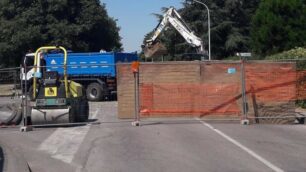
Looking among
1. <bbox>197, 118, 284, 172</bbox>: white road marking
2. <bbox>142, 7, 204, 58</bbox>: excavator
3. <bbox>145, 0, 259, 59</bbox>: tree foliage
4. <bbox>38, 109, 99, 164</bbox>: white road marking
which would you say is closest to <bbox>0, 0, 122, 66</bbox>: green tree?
<bbox>145, 0, 259, 59</bbox>: tree foliage

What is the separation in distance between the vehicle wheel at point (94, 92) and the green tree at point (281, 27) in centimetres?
1621

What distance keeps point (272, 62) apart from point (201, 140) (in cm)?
520

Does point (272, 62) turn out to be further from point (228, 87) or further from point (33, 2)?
point (33, 2)

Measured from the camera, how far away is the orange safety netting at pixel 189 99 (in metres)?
19.7

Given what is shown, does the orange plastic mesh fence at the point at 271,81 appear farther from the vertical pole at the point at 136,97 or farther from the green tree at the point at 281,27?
the green tree at the point at 281,27

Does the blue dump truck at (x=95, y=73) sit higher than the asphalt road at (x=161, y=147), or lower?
higher

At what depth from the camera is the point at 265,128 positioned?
17844mm

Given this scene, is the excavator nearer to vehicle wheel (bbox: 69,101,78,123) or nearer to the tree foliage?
vehicle wheel (bbox: 69,101,78,123)

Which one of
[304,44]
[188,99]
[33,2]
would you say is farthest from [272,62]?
[33,2]

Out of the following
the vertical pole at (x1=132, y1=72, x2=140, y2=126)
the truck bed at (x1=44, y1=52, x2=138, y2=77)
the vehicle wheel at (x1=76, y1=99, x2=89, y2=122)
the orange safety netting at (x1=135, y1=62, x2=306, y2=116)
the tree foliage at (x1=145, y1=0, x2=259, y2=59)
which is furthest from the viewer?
the tree foliage at (x1=145, y1=0, x2=259, y2=59)

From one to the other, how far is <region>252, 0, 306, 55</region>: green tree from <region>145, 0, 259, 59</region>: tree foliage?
67.7 feet

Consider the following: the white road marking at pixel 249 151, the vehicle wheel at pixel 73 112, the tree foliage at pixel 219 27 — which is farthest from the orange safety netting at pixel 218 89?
the tree foliage at pixel 219 27

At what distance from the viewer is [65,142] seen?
15.5 metres

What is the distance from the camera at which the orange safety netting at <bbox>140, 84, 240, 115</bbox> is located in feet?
64.5
